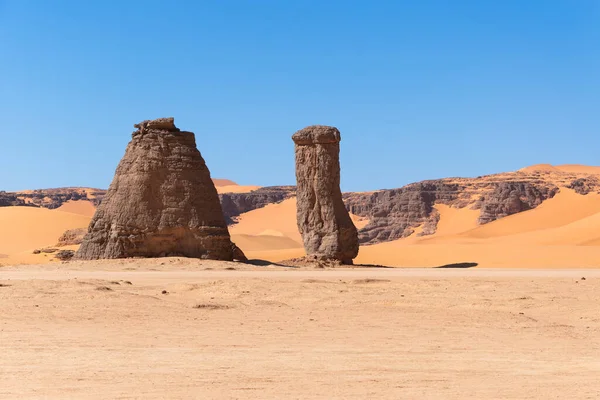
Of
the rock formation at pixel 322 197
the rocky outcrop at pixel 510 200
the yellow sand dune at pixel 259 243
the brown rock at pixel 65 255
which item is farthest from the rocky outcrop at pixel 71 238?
the rocky outcrop at pixel 510 200

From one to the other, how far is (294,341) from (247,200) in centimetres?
8629

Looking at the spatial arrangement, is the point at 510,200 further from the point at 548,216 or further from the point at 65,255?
the point at 65,255

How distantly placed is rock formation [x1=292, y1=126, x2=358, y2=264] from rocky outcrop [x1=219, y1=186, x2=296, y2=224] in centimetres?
5929

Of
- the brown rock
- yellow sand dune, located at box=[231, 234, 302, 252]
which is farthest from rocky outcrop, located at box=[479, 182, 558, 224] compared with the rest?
the brown rock

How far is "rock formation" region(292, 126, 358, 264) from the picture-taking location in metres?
29.0

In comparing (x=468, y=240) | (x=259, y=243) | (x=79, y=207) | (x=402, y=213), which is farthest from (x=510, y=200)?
(x=79, y=207)

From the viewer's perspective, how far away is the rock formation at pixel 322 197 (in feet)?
95.2

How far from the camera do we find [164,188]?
2552cm

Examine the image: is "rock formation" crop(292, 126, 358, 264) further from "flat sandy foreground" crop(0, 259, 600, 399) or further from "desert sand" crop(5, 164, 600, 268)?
"flat sandy foreground" crop(0, 259, 600, 399)

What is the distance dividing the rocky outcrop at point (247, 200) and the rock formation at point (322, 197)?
59.3 metres

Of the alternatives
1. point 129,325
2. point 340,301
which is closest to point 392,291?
point 340,301

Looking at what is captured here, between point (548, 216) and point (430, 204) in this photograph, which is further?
point (430, 204)

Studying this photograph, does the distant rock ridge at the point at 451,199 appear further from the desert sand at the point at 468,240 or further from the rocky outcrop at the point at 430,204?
the desert sand at the point at 468,240

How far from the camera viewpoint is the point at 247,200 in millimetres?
95812
